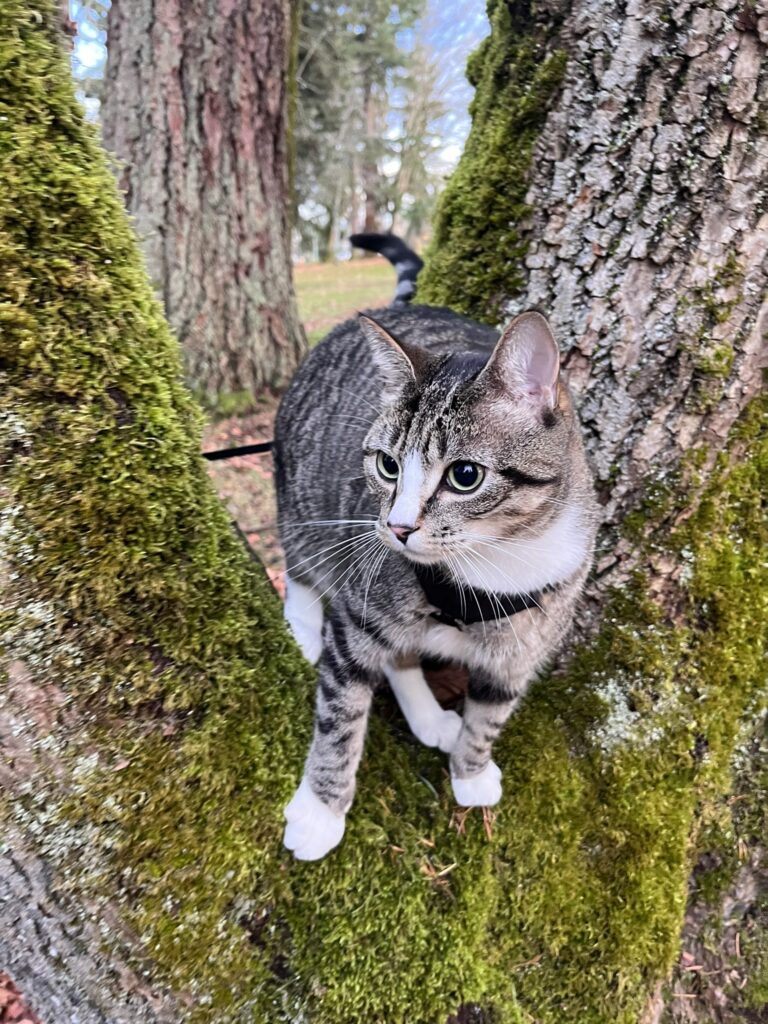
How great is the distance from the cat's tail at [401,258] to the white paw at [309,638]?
1.29 m

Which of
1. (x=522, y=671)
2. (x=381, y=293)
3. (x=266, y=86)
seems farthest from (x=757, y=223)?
(x=381, y=293)

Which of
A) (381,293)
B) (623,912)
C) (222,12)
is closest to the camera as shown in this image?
(623,912)

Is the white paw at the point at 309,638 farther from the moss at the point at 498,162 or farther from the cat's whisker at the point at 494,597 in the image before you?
the moss at the point at 498,162

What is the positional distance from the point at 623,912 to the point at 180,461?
4.64ft

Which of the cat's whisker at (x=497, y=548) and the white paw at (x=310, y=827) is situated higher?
the cat's whisker at (x=497, y=548)

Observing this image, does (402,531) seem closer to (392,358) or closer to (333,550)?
(392,358)

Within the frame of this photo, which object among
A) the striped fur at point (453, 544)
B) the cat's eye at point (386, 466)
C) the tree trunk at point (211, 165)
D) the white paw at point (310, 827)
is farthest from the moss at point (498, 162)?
the tree trunk at point (211, 165)

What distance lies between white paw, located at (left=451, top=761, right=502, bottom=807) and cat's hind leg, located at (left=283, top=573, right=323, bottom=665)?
30.2 inches

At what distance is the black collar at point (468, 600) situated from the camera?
150 centimetres

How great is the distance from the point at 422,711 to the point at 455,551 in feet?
1.83

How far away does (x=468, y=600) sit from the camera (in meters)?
1.51

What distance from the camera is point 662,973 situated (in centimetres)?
148

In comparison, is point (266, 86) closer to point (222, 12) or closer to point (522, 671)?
point (222, 12)

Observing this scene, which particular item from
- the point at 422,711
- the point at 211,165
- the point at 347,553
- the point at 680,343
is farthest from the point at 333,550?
the point at 211,165
